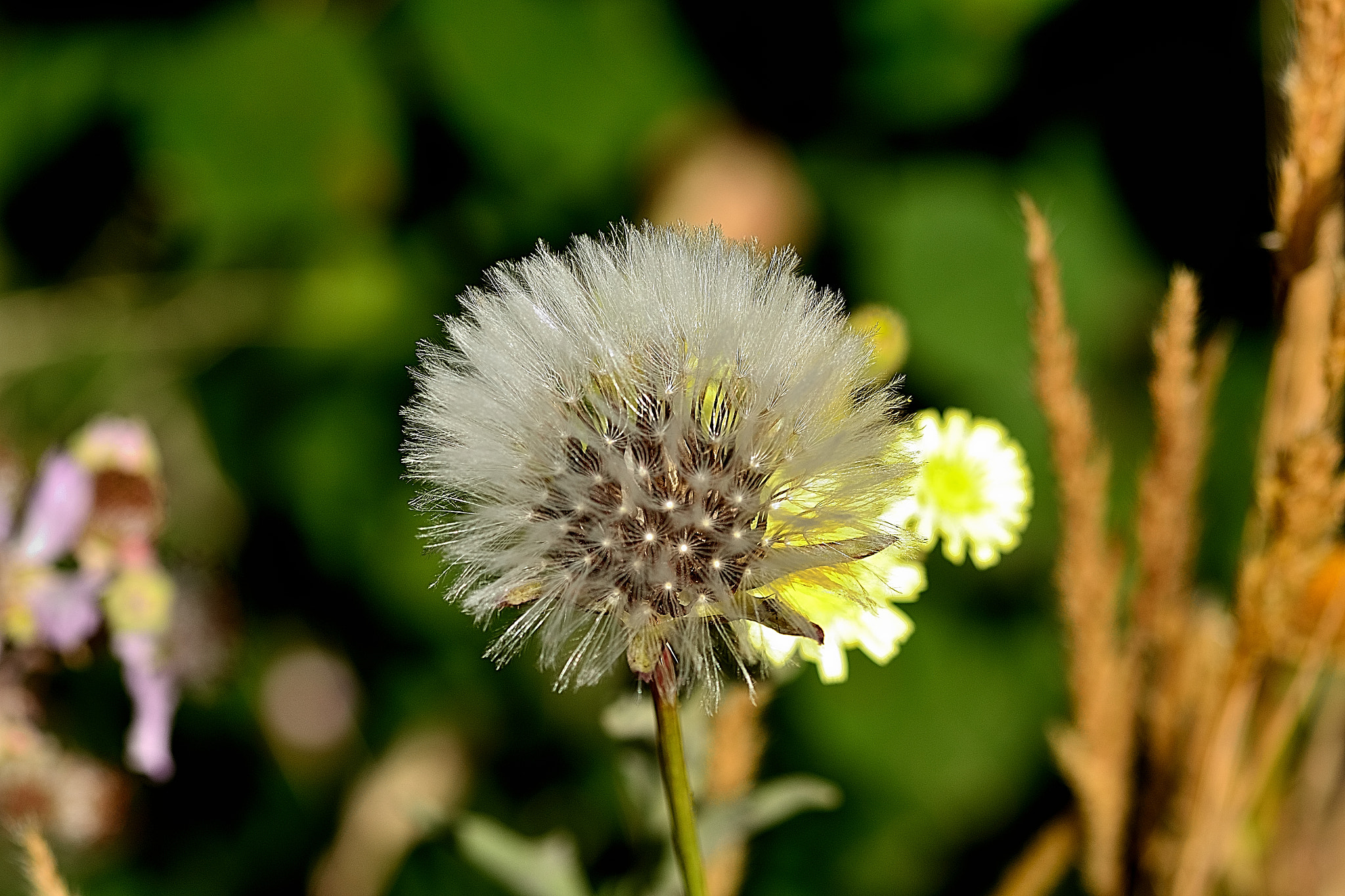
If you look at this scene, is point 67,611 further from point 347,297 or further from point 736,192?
point 736,192

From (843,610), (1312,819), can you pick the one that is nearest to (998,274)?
(1312,819)

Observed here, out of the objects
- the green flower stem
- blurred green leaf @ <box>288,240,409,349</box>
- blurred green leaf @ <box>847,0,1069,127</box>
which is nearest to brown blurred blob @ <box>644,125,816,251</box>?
blurred green leaf @ <box>847,0,1069,127</box>

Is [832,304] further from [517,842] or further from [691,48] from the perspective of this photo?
[691,48]

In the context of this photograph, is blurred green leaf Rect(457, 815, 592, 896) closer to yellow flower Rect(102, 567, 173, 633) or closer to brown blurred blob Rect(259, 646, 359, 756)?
yellow flower Rect(102, 567, 173, 633)

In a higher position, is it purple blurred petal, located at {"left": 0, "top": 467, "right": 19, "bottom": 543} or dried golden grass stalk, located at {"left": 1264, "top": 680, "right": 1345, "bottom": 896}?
purple blurred petal, located at {"left": 0, "top": 467, "right": 19, "bottom": 543}

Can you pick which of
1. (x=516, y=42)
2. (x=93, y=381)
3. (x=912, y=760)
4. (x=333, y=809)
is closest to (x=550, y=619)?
(x=912, y=760)

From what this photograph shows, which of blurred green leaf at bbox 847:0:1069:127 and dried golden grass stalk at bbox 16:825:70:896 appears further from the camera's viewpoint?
blurred green leaf at bbox 847:0:1069:127
